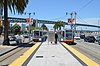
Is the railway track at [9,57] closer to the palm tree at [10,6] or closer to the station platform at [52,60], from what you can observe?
the station platform at [52,60]

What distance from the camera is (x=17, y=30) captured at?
142m

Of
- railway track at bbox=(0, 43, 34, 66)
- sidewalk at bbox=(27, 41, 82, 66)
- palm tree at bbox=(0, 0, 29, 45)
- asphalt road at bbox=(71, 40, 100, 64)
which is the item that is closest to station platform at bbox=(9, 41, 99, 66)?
sidewalk at bbox=(27, 41, 82, 66)

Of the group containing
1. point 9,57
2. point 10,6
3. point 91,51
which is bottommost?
point 91,51

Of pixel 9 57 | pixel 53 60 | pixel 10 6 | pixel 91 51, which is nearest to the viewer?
pixel 53 60

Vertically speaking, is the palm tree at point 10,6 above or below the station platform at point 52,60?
above

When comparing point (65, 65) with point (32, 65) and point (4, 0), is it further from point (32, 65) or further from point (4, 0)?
point (4, 0)

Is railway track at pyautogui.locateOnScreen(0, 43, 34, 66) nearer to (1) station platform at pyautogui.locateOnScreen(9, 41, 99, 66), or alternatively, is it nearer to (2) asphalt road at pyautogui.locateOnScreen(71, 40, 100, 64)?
(1) station platform at pyautogui.locateOnScreen(9, 41, 99, 66)

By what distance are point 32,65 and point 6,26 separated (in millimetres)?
25142

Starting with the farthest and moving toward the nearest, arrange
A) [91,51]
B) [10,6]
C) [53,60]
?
[10,6] < [91,51] < [53,60]

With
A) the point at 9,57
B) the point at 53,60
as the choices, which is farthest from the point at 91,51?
the point at 53,60

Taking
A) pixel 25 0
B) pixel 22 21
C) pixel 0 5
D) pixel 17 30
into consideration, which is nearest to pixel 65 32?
pixel 25 0

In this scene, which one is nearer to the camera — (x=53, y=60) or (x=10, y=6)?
(x=53, y=60)

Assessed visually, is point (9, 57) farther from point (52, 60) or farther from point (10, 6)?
point (10, 6)

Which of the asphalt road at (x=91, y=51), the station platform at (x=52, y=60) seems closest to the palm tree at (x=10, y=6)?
the asphalt road at (x=91, y=51)
